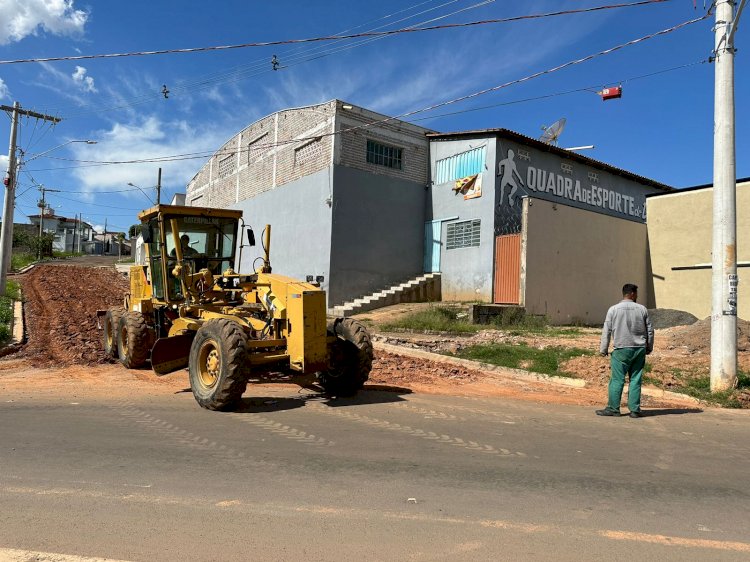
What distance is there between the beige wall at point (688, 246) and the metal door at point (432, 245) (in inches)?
369

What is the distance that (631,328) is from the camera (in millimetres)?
7656

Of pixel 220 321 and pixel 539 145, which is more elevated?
pixel 539 145

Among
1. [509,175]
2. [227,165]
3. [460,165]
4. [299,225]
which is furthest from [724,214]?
[227,165]

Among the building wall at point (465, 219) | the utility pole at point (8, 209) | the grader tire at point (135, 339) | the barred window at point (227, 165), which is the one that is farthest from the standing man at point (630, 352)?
the barred window at point (227, 165)

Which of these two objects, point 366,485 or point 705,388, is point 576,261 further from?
point 366,485

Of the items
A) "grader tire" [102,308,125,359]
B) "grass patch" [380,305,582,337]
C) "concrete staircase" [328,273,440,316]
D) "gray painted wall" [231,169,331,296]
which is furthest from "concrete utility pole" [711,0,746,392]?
"gray painted wall" [231,169,331,296]

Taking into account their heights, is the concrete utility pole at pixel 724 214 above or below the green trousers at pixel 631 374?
above

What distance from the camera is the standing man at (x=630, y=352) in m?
7.58

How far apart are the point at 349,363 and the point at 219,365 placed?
6.36 ft

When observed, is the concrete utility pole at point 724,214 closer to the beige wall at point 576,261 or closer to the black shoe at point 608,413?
the black shoe at point 608,413

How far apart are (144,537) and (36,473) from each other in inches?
73.0

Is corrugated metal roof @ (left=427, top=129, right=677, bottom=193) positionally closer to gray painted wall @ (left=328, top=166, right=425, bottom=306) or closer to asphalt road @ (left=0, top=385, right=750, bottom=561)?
gray painted wall @ (left=328, top=166, right=425, bottom=306)

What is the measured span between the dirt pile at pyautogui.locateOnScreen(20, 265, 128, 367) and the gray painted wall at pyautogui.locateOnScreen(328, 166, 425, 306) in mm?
8925

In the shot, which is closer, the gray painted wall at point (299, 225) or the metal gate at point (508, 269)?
the metal gate at point (508, 269)
